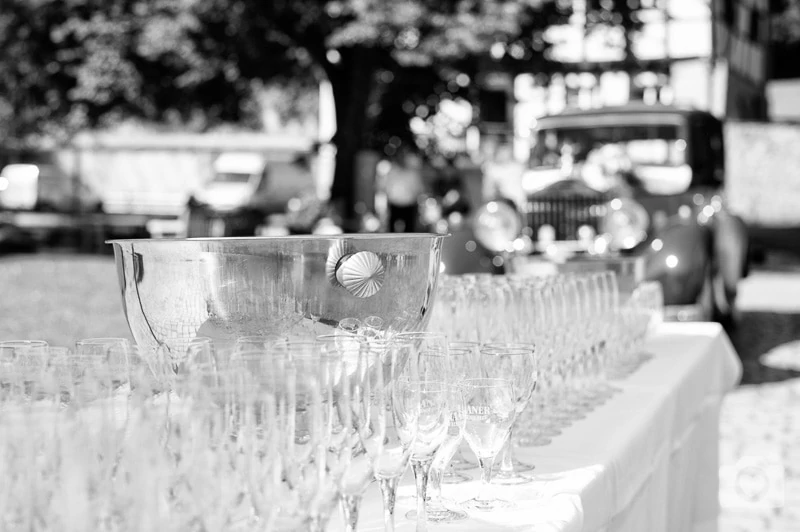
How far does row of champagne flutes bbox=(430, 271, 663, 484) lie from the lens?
2.28 meters

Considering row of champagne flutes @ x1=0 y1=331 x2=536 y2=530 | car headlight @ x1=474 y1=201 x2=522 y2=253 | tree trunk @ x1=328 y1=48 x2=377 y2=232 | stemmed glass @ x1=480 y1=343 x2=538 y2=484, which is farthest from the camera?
tree trunk @ x1=328 y1=48 x2=377 y2=232

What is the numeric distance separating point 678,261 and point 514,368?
5646mm

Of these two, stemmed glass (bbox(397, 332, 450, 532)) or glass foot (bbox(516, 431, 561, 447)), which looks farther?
glass foot (bbox(516, 431, 561, 447))

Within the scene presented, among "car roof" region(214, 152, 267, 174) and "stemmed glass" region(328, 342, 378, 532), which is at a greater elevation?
"car roof" region(214, 152, 267, 174)

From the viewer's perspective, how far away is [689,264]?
23.8 feet

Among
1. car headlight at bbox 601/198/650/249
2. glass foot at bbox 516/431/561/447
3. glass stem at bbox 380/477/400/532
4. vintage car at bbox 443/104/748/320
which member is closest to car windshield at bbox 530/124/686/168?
vintage car at bbox 443/104/748/320

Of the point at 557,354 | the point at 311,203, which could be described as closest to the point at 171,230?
the point at 311,203

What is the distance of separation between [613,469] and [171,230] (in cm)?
1651

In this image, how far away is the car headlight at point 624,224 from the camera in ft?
24.1

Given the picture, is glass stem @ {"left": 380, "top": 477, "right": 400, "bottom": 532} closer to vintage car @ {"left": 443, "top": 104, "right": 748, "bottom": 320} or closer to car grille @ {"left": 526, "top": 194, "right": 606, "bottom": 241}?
vintage car @ {"left": 443, "top": 104, "right": 748, "bottom": 320}

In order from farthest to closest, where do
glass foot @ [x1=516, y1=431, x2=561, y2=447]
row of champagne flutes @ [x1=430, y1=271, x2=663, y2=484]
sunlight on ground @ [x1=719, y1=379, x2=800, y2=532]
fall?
1. sunlight on ground @ [x1=719, y1=379, x2=800, y2=532]
2. row of champagne flutes @ [x1=430, y1=271, x2=663, y2=484]
3. glass foot @ [x1=516, y1=431, x2=561, y2=447]

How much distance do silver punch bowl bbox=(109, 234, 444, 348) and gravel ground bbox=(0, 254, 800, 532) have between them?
2752mm

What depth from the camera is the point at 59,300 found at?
1156 cm

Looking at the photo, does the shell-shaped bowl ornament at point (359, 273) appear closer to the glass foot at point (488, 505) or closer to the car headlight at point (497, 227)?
the glass foot at point (488, 505)
